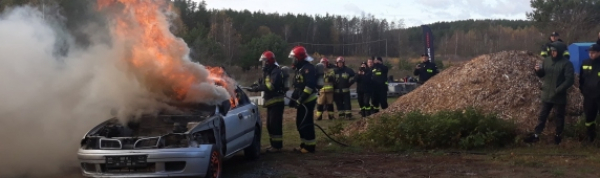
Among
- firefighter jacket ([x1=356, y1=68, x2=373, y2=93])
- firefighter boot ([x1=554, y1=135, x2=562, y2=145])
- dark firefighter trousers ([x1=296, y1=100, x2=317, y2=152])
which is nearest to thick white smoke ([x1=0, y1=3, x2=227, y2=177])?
dark firefighter trousers ([x1=296, y1=100, x2=317, y2=152])

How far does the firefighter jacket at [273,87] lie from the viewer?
10961 mm

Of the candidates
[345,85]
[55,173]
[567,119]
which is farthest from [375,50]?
[55,173]

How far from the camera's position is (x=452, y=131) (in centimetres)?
1123

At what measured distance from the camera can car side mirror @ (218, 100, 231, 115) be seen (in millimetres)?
8911

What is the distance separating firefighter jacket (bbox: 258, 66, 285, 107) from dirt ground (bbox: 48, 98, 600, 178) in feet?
3.26

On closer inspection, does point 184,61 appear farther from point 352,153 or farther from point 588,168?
point 588,168

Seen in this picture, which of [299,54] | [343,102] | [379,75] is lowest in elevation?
[343,102]

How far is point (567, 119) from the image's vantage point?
11758 mm

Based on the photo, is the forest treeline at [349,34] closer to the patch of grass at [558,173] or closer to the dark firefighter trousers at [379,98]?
the dark firefighter trousers at [379,98]

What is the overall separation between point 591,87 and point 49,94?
8.38 meters

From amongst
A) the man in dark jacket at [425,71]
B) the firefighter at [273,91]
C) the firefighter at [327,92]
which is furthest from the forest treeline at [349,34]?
the firefighter at [273,91]

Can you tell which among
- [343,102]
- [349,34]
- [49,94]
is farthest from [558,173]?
[349,34]

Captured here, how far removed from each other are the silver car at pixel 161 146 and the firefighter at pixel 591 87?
19.6ft

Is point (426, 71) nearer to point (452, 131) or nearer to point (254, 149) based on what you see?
point (452, 131)
